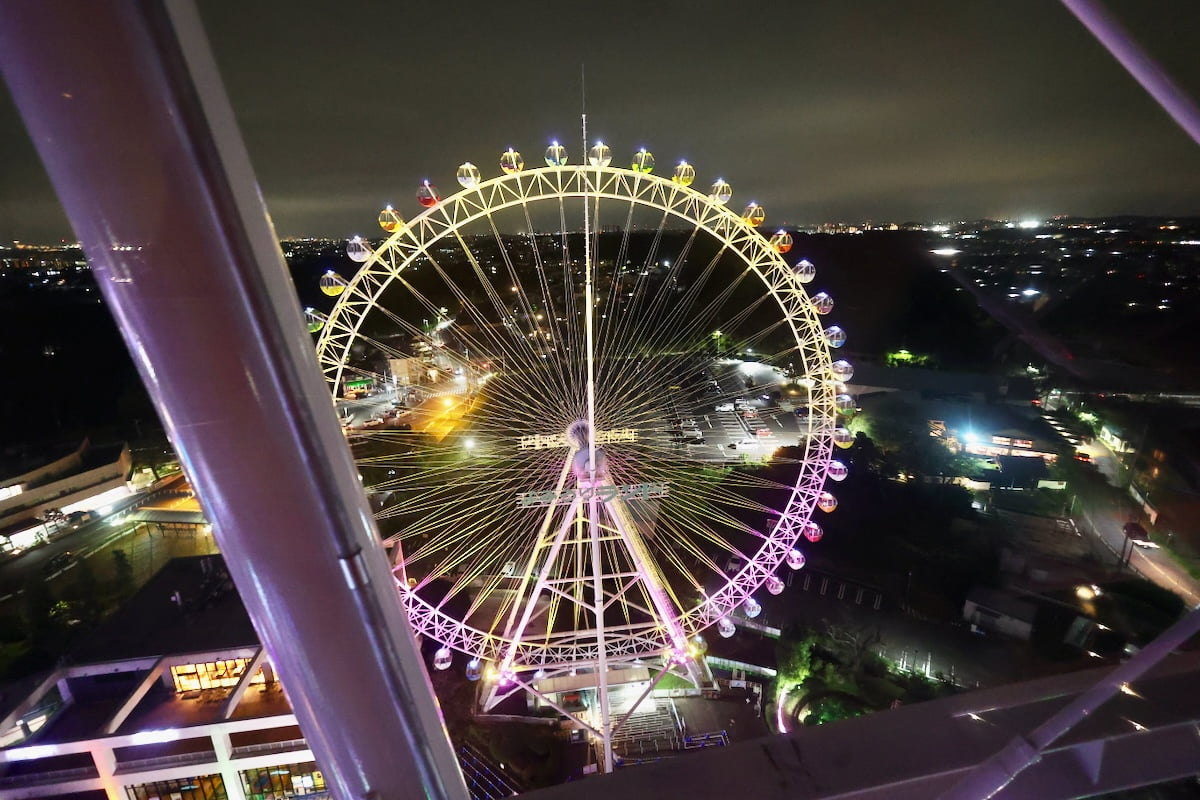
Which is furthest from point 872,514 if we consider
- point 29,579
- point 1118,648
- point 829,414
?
point 29,579

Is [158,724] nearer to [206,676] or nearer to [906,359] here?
[206,676]

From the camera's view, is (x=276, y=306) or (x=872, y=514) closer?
(x=276, y=306)

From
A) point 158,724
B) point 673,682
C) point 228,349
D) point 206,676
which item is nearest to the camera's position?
point 228,349

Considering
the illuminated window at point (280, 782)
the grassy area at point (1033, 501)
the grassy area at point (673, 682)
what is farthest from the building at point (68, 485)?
the grassy area at point (1033, 501)

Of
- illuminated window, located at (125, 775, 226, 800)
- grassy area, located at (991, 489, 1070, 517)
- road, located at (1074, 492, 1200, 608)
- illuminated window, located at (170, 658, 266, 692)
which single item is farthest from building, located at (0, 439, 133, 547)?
road, located at (1074, 492, 1200, 608)

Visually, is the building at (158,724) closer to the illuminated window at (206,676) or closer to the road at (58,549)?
the illuminated window at (206,676)

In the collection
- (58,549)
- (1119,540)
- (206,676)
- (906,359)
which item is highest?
(906,359)

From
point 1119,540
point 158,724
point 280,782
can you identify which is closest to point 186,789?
point 158,724

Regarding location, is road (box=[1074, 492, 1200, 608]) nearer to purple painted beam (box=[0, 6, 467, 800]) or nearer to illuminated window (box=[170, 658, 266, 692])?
purple painted beam (box=[0, 6, 467, 800])

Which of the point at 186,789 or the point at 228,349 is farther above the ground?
the point at 228,349

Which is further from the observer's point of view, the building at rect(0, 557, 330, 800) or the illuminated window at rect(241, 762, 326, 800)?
the illuminated window at rect(241, 762, 326, 800)

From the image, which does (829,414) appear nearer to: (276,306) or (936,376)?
(276,306)
